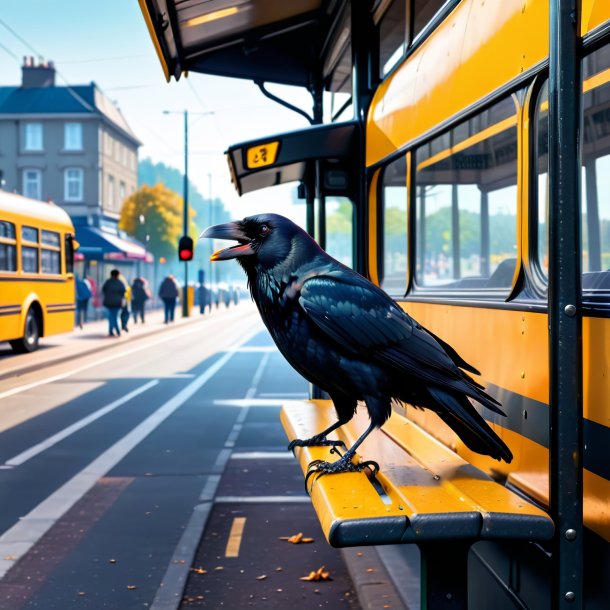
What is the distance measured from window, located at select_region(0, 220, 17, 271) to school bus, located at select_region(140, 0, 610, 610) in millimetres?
12210

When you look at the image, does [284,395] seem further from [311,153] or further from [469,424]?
[469,424]

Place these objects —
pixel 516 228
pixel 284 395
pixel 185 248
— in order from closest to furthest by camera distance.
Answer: pixel 516 228
pixel 284 395
pixel 185 248

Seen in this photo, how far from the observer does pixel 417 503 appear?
297 cm

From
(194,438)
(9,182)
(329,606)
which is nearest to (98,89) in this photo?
(9,182)

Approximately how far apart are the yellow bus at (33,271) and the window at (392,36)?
12.6 metres

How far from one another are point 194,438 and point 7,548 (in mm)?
3902

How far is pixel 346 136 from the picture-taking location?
6.89 meters

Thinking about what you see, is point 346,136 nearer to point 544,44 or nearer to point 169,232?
point 544,44

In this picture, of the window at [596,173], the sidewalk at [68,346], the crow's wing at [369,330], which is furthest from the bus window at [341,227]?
the sidewalk at [68,346]

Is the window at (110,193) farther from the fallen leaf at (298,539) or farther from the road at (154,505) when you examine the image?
the fallen leaf at (298,539)

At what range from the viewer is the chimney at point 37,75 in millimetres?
58969

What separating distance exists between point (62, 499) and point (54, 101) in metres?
53.8

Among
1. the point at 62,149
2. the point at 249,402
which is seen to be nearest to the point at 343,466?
the point at 249,402

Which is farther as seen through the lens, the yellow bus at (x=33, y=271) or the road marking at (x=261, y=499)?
the yellow bus at (x=33, y=271)
